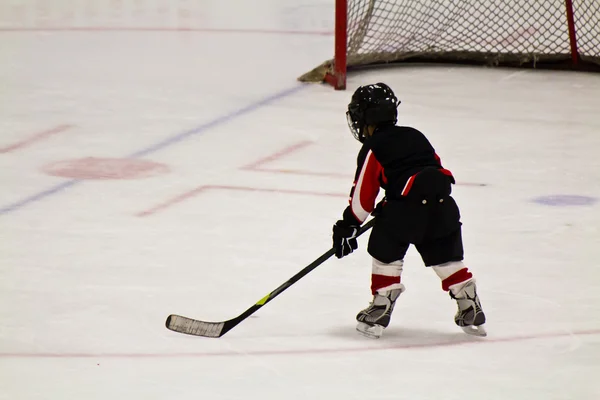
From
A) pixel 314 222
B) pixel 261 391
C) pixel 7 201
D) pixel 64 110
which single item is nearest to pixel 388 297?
pixel 261 391

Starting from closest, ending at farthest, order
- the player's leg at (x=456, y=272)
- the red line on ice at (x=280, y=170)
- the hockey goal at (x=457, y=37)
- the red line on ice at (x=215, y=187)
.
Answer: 1. the player's leg at (x=456, y=272)
2. the red line on ice at (x=215, y=187)
3. the red line on ice at (x=280, y=170)
4. the hockey goal at (x=457, y=37)

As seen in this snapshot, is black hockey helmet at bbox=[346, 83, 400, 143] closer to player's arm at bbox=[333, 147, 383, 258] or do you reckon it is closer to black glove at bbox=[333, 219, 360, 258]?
player's arm at bbox=[333, 147, 383, 258]

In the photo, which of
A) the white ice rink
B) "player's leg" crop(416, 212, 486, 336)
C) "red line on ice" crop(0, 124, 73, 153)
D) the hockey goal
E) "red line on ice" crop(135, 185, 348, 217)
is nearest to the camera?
the white ice rink

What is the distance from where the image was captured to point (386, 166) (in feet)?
10.4

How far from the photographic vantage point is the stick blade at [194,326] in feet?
10.9

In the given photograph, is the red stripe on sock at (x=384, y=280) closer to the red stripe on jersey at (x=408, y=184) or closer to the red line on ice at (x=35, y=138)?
the red stripe on jersey at (x=408, y=184)

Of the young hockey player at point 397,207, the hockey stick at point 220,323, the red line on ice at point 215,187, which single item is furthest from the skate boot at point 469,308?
the red line on ice at point 215,187

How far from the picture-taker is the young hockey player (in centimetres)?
315

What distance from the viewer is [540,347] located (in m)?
3.25

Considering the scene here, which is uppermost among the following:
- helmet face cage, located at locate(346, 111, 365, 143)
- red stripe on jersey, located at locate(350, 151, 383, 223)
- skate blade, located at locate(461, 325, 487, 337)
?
helmet face cage, located at locate(346, 111, 365, 143)

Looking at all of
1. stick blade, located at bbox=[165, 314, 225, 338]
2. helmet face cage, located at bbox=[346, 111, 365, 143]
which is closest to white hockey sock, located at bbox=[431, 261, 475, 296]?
helmet face cage, located at bbox=[346, 111, 365, 143]

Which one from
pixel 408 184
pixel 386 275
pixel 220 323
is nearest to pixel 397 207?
pixel 408 184

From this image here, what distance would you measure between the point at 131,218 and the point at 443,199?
62.1 inches

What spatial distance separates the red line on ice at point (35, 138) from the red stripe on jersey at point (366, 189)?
262 cm
